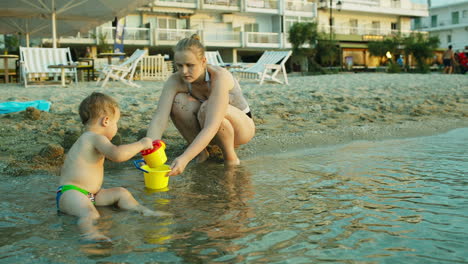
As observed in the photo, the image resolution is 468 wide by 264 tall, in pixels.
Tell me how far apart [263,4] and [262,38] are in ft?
9.15

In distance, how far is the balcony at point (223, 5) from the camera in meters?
31.7

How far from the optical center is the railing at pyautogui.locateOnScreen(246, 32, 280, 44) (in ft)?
108

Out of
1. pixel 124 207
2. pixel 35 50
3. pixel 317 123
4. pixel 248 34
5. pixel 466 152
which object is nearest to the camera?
pixel 124 207

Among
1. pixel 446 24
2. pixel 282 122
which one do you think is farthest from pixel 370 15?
pixel 282 122

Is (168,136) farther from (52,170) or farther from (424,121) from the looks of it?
(424,121)

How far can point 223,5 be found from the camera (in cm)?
3238

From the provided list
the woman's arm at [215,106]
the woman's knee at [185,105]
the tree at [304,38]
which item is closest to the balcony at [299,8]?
the tree at [304,38]

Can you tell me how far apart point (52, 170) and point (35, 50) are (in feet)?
28.5

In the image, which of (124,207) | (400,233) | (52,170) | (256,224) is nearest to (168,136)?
(52,170)

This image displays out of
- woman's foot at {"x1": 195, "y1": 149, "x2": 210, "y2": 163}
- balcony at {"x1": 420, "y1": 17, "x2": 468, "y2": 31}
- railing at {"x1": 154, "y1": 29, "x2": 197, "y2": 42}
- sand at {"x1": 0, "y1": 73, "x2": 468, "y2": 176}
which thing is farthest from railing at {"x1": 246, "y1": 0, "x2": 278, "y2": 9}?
woman's foot at {"x1": 195, "y1": 149, "x2": 210, "y2": 163}

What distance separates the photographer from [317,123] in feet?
18.8

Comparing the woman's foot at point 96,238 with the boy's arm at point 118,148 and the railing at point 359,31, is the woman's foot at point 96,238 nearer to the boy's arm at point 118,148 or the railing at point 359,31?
the boy's arm at point 118,148

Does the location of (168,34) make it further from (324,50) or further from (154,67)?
(154,67)

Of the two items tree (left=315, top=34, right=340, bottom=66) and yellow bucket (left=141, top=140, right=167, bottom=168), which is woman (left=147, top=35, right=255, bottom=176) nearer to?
yellow bucket (left=141, top=140, right=167, bottom=168)
